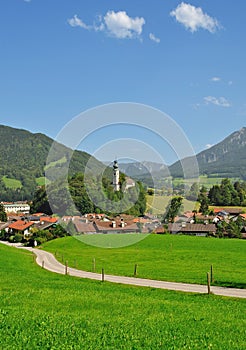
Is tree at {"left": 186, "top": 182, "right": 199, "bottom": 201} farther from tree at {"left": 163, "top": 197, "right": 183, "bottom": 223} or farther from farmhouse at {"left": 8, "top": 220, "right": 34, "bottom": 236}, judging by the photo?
farmhouse at {"left": 8, "top": 220, "right": 34, "bottom": 236}

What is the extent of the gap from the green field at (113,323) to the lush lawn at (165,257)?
15284 millimetres

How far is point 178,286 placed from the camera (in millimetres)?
32281

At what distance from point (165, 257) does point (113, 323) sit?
2027 inches

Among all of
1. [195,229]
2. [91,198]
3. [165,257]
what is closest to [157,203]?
[165,257]

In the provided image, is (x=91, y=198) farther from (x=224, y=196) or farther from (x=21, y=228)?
(x=224, y=196)

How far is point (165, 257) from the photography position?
64.8 m

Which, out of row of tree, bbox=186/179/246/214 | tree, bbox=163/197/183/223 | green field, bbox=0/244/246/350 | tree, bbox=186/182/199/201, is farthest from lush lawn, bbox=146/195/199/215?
row of tree, bbox=186/179/246/214

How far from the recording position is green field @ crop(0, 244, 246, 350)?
37.6 feet

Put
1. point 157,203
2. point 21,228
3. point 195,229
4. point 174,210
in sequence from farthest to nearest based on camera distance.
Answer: point 21,228 < point 174,210 < point 195,229 < point 157,203

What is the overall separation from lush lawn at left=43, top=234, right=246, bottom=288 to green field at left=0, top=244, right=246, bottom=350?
15.3 meters

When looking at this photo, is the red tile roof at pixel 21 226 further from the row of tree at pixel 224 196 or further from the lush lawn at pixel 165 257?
the row of tree at pixel 224 196

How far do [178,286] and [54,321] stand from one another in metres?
19.8

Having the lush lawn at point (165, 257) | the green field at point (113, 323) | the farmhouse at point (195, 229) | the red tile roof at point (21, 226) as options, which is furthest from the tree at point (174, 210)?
the green field at point (113, 323)

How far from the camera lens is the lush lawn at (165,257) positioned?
41.5 metres
